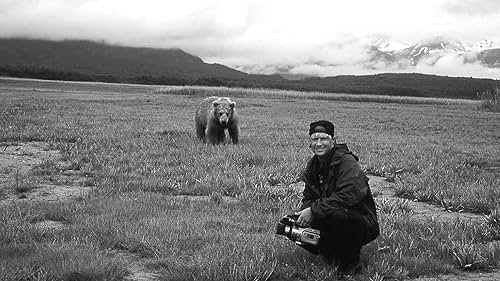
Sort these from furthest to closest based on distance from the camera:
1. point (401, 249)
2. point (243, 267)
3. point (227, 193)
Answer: point (227, 193) → point (401, 249) → point (243, 267)

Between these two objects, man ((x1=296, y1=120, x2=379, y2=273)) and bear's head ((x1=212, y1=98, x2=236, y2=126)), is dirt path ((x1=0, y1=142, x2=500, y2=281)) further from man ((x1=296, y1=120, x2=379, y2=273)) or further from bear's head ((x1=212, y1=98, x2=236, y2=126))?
bear's head ((x1=212, y1=98, x2=236, y2=126))

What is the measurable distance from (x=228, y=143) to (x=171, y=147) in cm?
202

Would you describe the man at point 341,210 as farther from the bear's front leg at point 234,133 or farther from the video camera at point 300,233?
the bear's front leg at point 234,133

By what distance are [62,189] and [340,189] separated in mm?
4998

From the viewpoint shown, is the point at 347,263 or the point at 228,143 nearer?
the point at 347,263

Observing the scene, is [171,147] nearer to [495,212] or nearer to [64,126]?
[64,126]

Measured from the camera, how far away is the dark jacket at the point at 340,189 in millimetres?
4465

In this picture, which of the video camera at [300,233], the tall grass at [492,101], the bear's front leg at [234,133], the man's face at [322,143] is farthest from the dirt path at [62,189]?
the tall grass at [492,101]

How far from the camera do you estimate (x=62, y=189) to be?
7715 mm

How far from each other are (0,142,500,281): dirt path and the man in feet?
2.37

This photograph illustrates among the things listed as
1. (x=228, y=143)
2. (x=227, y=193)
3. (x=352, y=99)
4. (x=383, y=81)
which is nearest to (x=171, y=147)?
(x=228, y=143)

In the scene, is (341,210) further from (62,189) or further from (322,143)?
(62,189)

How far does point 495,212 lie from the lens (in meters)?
6.27

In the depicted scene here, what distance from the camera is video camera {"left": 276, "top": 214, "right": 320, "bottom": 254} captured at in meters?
4.51
